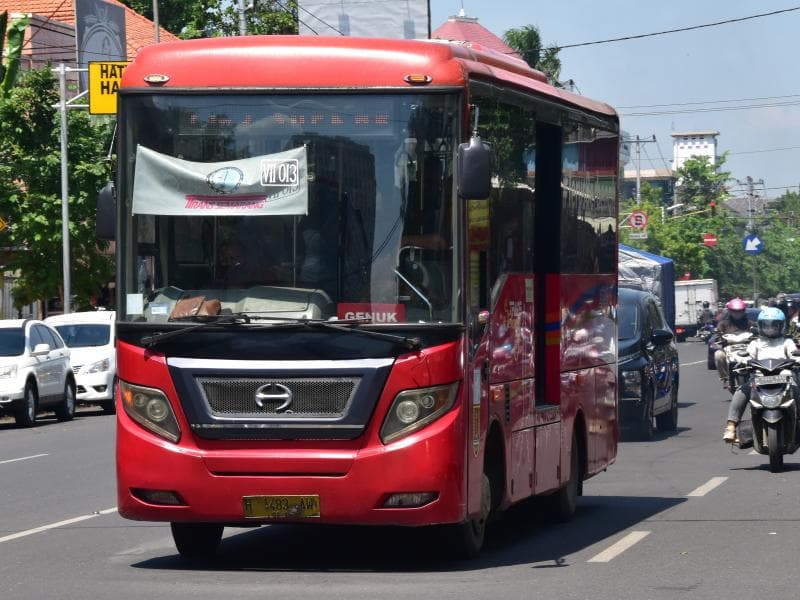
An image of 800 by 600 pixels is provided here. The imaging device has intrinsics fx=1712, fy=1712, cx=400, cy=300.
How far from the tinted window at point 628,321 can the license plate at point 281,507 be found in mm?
13773

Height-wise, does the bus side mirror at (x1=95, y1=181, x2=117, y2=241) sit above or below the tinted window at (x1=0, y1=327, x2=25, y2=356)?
above

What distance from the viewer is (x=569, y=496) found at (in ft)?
44.1

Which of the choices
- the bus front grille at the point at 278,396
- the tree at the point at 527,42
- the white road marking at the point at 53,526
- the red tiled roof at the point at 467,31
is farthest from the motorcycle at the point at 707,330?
the bus front grille at the point at 278,396

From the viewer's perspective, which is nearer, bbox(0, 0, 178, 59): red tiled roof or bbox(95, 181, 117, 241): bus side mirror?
bbox(95, 181, 117, 241): bus side mirror

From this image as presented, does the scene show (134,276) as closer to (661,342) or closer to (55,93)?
(661,342)

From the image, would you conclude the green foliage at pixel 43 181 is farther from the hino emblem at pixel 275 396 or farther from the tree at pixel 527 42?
the hino emblem at pixel 275 396

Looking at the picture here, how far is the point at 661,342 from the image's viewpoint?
22391mm

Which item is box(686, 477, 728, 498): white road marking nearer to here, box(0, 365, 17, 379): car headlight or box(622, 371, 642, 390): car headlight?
box(622, 371, 642, 390): car headlight

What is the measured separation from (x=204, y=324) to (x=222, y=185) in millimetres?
829

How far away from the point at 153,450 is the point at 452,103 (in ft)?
8.75

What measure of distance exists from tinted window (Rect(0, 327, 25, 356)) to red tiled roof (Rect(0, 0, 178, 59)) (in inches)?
1284

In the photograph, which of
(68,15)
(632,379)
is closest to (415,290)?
(632,379)

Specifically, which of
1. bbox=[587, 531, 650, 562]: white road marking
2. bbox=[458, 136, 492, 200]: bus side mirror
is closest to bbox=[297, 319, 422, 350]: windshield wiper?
bbox=[458, 136, 492, 200]: bus side mirror

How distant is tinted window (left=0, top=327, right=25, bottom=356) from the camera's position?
27.6 metres
